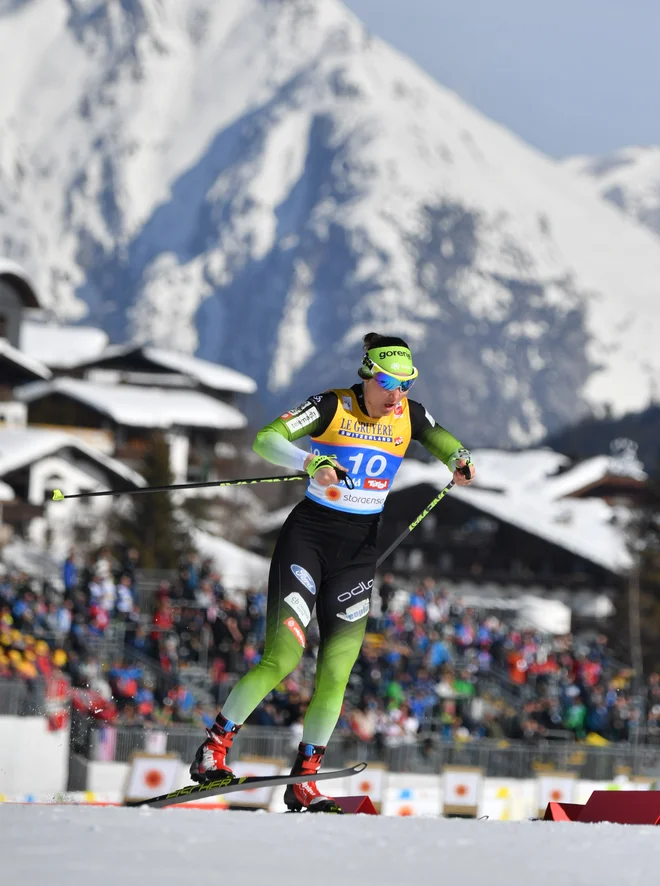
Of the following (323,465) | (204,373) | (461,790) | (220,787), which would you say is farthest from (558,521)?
(323,465)

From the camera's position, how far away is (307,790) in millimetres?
6992

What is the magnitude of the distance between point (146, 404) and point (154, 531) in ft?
83.7

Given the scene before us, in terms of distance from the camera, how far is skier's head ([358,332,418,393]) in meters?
6.99

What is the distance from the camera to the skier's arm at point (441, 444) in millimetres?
7281

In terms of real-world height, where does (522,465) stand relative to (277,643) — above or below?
above

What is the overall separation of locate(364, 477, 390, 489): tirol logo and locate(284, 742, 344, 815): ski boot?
1208 mm

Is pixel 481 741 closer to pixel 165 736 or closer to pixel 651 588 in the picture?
pixel 165 736

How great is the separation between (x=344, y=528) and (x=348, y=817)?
166cm

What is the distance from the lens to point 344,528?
700 centimetres

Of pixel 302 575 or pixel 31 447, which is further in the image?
pixel 31 447

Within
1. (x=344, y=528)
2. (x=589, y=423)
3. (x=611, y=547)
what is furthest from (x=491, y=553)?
(x=589, y=423)

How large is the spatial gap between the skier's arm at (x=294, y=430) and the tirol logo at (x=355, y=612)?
0.72m

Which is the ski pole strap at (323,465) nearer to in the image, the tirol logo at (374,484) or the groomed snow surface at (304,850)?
the tirol logo at (374,484)

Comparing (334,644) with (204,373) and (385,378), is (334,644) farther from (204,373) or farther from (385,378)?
(204,373)
